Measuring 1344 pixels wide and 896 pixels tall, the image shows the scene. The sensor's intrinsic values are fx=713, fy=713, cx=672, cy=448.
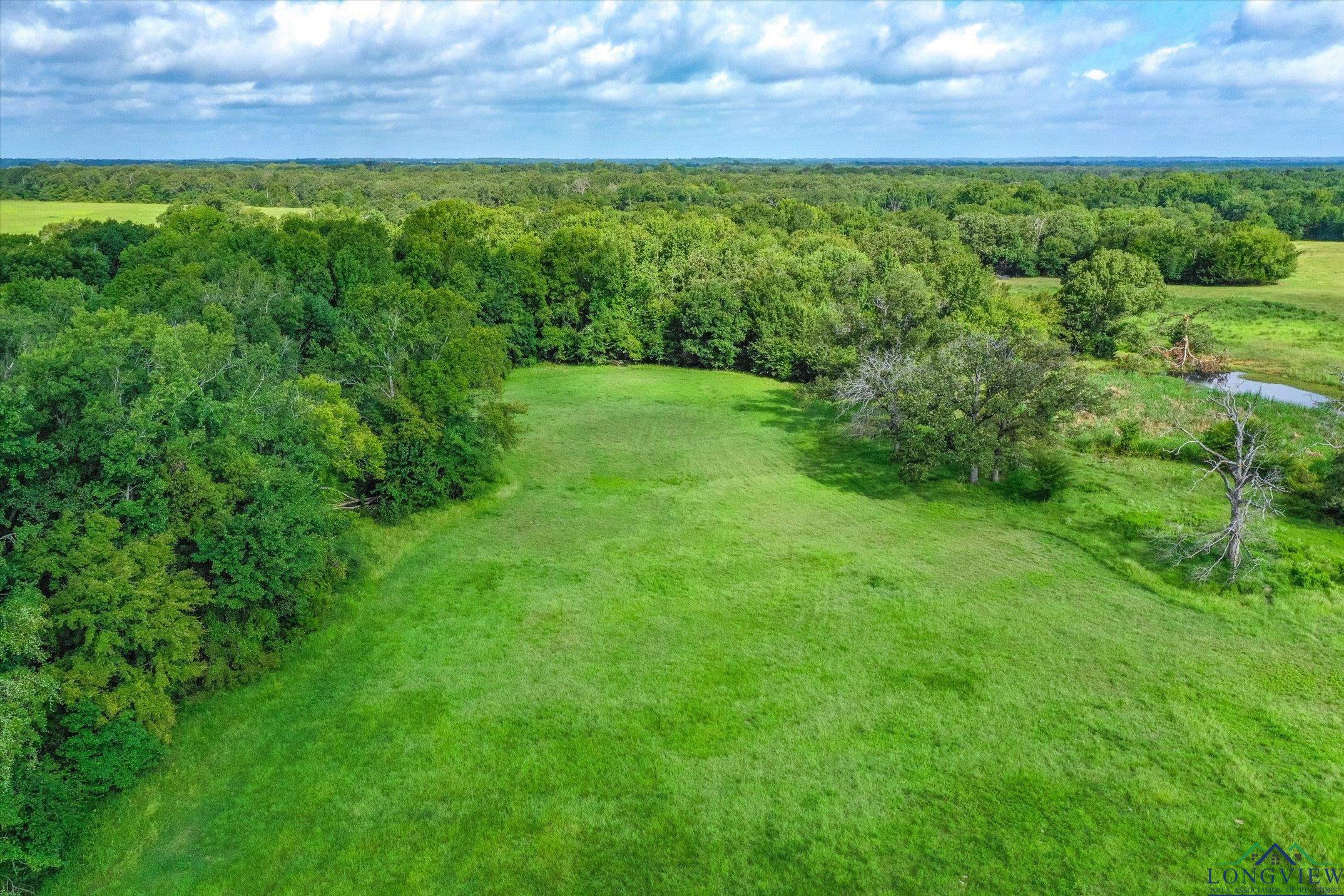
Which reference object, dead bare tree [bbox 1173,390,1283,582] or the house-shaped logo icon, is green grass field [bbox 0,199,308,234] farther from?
the house-shaped logo icon

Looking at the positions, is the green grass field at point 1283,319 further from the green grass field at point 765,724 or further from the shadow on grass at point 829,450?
the shadow on grass at point 829,450

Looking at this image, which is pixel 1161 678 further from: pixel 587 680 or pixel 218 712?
pixel 218 712

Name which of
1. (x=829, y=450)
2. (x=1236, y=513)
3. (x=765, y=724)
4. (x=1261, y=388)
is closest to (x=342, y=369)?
(x=829, y=450)

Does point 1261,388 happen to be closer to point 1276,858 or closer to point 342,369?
point 1276,858

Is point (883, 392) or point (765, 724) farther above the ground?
point (883, 392)

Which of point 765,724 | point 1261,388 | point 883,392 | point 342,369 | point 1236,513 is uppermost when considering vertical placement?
point 342,369

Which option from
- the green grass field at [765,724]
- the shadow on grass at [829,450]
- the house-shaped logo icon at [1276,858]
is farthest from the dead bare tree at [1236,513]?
the house-shaped logo icon at [1276,858]
